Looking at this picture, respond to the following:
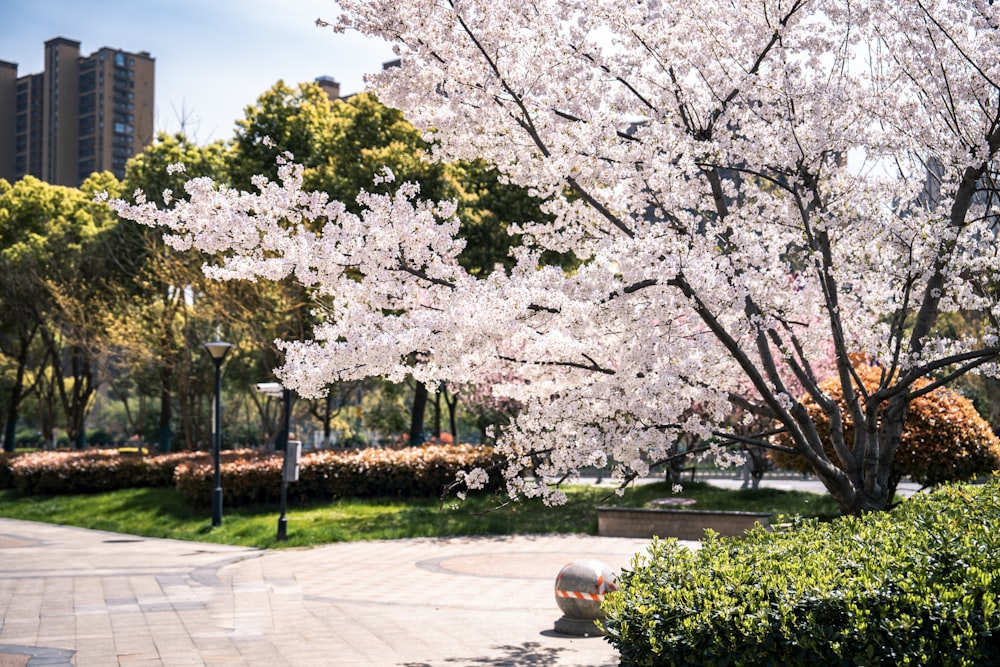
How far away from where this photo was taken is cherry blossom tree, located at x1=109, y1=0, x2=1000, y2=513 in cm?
780

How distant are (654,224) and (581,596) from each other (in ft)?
14.2

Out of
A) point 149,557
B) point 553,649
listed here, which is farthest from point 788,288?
point 149,557

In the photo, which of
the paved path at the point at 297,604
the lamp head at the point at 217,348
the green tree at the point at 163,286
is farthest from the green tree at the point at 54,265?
the paved path at the point at 297,604

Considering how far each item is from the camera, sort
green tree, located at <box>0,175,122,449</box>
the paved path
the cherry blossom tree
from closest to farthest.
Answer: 1. the cherry blossom tree
2. the paved path
3. green tree, located at <box>0,175,122,449</box>

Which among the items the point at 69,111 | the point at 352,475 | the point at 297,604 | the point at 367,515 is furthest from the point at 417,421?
the point at 69,111

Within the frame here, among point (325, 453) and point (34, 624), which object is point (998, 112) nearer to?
point (34, 624)

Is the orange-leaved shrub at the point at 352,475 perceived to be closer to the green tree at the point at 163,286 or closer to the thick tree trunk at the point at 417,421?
the thick tree trunk at the point at 417,421

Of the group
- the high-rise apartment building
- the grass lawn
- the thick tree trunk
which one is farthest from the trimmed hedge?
the high-rise apartment building

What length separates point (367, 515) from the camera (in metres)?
22.4

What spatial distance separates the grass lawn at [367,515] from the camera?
20.4 metres

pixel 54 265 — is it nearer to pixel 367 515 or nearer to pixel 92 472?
pixel 92 472

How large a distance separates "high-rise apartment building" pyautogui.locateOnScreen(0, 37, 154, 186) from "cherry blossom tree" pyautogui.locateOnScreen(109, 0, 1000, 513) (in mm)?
136590

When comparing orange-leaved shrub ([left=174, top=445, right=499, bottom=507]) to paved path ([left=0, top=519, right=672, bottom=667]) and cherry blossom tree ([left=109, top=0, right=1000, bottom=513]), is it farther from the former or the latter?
cherry blossom tree ([left=109, top=0, right=1000, bottom=513])

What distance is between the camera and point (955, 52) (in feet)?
28.2
